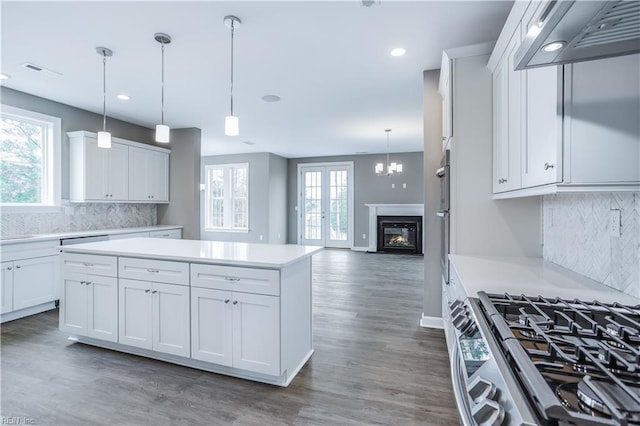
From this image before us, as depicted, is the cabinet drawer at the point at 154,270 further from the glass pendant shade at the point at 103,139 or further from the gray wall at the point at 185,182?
the gray wall at the point at 185,182

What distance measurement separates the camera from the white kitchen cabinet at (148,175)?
16.7 ft

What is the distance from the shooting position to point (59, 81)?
11.7ft

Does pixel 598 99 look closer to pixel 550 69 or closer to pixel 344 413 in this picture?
pixel 550 69

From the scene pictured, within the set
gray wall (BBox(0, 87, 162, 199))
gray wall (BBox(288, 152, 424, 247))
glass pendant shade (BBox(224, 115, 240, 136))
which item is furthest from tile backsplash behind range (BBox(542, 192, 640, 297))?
gray wall (BBox(288, 152, 424, 247))

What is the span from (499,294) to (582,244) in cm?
73

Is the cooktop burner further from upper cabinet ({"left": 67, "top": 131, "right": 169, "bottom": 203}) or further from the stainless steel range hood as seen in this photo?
upper cabinet ({"left": 67, "top": 131, "right": 169, "bottom": 203})

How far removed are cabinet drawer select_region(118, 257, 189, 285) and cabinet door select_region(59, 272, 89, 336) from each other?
0.51 metres

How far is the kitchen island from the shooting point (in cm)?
209

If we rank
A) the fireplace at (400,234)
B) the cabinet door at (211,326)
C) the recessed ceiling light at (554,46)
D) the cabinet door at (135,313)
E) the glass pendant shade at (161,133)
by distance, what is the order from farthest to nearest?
the fireplace at (400,234), the glass pendant shade at (161,133), the cabinet door at (135,313), the cabinet door at (211,326), the recessed ceiling light at (554,46)

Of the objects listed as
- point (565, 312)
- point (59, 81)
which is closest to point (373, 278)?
point (565, 312)

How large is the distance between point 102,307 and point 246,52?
8.68ft

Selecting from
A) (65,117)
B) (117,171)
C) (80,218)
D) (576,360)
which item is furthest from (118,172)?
(576,360)

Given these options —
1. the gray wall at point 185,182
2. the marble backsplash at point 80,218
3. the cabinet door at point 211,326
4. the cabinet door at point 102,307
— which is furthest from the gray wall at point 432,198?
the marble backsplash at point 80,218

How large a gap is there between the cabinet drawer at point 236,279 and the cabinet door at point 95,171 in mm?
3315
